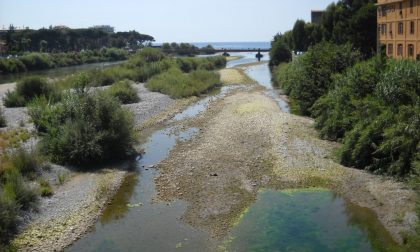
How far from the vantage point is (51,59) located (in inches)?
5330

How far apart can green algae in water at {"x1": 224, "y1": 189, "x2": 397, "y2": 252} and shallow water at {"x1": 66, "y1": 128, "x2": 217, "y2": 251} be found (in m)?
2.21

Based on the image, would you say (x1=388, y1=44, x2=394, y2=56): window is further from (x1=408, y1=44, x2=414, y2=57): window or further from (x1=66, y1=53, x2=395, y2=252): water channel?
(x1=66, y1=53, x2=395, y2=252): water channel

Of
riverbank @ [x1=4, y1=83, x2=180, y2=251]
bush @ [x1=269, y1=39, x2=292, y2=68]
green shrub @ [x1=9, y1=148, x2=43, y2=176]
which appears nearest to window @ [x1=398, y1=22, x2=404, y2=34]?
riverbank @ [x1=4, y1=83, x2=180, y2=251]

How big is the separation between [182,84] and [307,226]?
47890 millimetres

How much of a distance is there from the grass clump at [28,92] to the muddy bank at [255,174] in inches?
941

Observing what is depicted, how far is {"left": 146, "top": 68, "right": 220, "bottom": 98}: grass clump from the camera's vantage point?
6350cm

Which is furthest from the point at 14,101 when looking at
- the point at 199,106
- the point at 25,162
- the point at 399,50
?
the point at 399,50

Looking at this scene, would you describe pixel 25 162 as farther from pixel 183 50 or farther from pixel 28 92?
pixel 183 50

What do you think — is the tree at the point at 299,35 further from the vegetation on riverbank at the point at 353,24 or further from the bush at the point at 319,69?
the bush at the point at 319,69

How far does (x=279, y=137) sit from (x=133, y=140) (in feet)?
36.1

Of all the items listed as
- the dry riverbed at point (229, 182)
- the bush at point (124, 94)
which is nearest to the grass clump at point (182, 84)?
the bush at point (124, 94)

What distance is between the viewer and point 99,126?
99.9 ft

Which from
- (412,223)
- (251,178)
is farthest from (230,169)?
(412,223)

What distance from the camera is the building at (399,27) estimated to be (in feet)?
174
